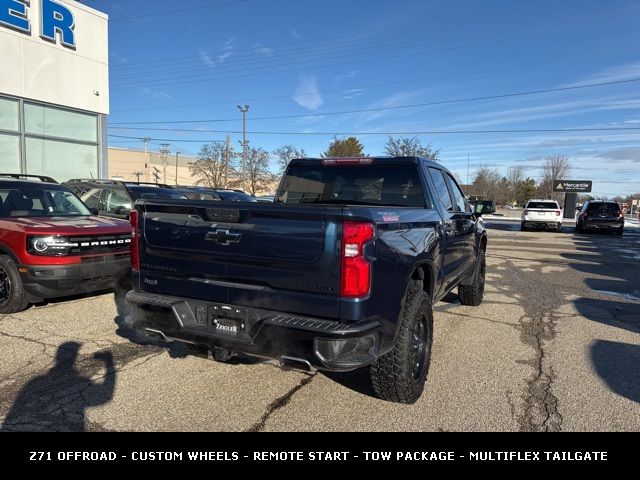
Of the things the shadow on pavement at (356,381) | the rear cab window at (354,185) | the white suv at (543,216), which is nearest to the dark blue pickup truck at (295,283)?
the shadow on pavement at (356,381)

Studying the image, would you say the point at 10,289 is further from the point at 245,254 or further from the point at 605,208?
the point at 605,208

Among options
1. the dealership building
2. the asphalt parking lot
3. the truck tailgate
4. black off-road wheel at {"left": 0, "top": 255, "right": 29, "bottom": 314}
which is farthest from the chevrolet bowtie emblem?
the dealership building

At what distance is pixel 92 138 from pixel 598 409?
17084mm

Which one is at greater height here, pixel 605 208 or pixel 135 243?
pixel 605 208

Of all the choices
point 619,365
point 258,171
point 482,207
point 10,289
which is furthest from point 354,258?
point 258,171

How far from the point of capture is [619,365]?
4457 mm

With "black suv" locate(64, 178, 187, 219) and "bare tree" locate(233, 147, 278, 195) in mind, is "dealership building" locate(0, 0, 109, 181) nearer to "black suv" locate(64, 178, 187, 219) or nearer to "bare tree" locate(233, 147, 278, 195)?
"black suv" locate(64, 178, 187, 219)

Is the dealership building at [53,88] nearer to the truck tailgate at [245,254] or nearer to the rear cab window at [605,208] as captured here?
the truck tailgate at [245,254]

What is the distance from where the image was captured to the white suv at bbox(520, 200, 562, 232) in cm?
2333

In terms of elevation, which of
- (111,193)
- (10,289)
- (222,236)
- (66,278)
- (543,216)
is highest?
(111,193)

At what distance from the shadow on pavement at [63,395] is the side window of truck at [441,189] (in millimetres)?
3543

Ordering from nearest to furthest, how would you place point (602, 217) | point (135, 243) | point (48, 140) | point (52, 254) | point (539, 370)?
point (135, 243)
point (539, 370)
point (52, 254)
point (48, 140)
point (602, 217)

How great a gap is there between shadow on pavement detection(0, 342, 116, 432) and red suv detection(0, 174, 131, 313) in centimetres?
155

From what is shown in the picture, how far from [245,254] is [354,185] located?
1946mm
